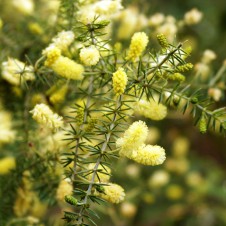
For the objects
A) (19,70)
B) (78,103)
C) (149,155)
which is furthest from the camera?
(78,103)

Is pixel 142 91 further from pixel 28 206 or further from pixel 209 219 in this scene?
pixel 209 219

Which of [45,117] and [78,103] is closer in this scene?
[45,117]

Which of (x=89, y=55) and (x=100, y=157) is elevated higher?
(x=89, y=55)

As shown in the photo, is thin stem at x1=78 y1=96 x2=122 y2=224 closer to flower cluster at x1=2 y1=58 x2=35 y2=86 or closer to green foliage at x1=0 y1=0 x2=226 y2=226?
green foliage at x1=0 y1=0 x2=226 y2=226


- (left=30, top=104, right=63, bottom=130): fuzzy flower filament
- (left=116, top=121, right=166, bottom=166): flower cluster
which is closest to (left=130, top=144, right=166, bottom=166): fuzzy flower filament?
(left=116, top=121, right=166, bottom=166): flower cluster

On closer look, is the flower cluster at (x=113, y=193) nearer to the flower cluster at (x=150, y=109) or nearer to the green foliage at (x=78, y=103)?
the green foliage at (x=78, y=103)

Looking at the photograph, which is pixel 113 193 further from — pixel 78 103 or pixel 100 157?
pixel 78 103

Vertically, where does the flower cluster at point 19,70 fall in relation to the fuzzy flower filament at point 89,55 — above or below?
above

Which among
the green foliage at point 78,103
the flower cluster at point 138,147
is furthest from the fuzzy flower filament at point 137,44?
the flower cluster at point 138,147

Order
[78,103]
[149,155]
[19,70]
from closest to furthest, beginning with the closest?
[149,155], [19,70], [78,103]

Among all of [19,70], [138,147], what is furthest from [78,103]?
[138,147]
